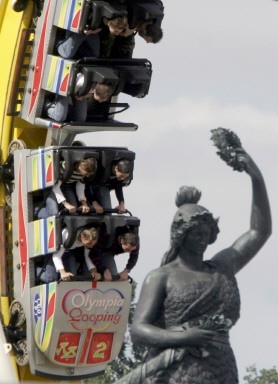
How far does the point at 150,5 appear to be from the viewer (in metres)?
23.0

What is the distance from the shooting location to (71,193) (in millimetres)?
23453

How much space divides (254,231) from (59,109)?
7585 millimetres

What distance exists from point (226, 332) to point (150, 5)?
709 centimetres

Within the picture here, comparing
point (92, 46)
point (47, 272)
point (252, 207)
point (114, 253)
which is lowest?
point (47, 272)

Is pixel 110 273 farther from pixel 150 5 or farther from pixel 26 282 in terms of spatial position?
pixel 150 5

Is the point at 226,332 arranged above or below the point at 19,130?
below

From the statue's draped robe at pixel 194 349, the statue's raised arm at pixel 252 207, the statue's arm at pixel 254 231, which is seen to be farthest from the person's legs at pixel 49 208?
the statue's arm at pixel 254 231

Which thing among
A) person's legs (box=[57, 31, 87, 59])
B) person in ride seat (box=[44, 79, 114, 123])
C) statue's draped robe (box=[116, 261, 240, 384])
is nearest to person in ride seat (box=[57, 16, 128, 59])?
person's legs (box=[57, 31, 87, 59])

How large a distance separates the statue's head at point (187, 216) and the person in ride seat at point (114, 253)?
19.2ft

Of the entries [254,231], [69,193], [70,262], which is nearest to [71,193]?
[69,193]

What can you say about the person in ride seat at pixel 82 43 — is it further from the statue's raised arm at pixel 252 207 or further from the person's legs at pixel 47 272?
the statue's raised arm at pixel 252 207

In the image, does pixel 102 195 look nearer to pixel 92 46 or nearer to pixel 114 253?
pixel 114 253

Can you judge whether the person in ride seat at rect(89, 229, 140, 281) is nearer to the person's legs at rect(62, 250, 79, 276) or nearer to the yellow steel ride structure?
the person's legs at rect(62, 250, 79, 276)

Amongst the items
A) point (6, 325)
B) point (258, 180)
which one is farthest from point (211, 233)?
point (6, 325)
